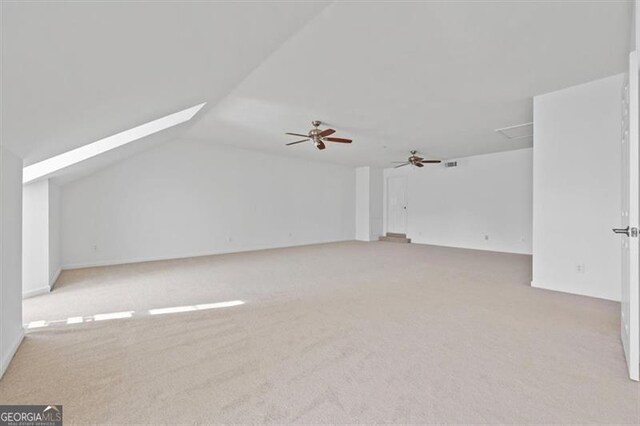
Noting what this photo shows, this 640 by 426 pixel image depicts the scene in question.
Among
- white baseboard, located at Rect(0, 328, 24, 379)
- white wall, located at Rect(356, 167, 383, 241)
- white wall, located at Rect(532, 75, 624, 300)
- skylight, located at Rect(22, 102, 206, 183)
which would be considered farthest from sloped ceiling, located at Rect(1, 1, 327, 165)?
white wall, located at Rect(356, 167, 383, 241)

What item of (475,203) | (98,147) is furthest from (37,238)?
(475,203)

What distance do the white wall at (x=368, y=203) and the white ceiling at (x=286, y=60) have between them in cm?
526

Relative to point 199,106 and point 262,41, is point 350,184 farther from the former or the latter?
point 262,41

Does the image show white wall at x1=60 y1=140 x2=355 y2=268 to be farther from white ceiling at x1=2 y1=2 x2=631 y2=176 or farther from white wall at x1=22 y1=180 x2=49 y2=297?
white ceiling at x1=2 y1=2 x2=631 y2=176

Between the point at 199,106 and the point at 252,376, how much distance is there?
3742 millimetres

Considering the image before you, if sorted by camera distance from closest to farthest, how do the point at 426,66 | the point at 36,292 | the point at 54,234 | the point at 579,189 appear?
the point at 426,66
the point at 579,189
the point at 36,292
the point at 54,234

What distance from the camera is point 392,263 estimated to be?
5.90 m

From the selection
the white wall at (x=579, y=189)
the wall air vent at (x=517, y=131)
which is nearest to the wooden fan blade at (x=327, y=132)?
the white wall at (x=579, y=189)

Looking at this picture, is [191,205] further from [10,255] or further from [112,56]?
[112,56]

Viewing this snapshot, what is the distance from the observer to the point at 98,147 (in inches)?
164

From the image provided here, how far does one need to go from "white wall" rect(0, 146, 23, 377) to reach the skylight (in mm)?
1536

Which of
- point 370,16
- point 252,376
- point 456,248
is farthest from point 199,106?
point 456,248

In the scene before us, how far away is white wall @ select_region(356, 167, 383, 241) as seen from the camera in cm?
996

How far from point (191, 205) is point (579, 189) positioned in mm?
6817
